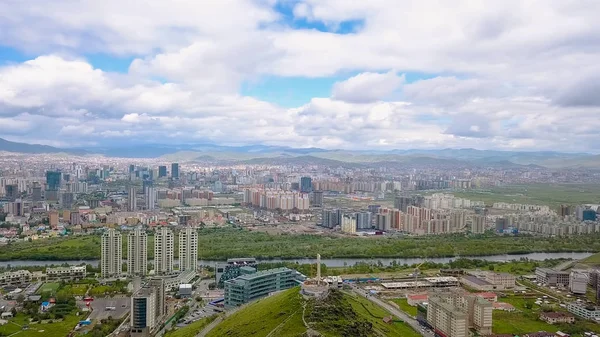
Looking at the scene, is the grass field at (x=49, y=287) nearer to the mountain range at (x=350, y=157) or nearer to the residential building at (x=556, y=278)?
the residential building at (x=556, y=278)

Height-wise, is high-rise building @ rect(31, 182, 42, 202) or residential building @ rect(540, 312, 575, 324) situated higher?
high-rise building @ rect(31, 182, 42, 202)

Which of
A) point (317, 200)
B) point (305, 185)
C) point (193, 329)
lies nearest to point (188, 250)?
point (193, 329)

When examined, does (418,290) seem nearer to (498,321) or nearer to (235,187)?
(498,321)

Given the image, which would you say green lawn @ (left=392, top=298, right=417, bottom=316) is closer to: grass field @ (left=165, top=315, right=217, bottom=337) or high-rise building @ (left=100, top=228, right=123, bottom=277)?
grass field @ (left=165, top=315, right=217, bottom=337)

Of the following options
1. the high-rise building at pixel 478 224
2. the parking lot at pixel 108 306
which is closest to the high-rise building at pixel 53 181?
the parking lot at pixel 108 306

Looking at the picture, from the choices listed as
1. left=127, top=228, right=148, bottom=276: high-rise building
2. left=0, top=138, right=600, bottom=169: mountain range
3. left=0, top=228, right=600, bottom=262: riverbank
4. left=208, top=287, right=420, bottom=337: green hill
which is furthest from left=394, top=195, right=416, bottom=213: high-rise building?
left=0, top=138, right=600, bottom=169: mountain range

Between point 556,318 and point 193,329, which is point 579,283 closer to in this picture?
point 556,318
